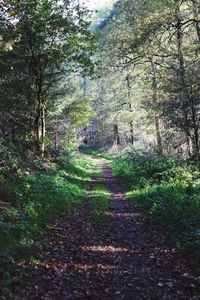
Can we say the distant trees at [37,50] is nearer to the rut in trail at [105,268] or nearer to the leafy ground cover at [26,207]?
the leafy ground cover at [26,207]

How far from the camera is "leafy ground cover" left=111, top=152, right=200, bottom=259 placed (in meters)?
9.29

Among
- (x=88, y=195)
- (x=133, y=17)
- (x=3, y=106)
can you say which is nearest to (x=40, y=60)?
(x=3, y=106)

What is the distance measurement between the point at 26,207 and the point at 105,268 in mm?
3613

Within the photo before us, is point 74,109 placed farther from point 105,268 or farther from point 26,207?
point 105,268

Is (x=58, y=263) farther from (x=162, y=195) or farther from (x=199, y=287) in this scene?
(x=162, y=195)

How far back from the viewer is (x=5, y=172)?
42.8ft

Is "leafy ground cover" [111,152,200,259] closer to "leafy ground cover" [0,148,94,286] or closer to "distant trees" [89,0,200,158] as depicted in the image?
"leafy ground cover" [0,148,94,286]

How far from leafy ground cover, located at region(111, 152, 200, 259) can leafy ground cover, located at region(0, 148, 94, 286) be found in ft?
9.66

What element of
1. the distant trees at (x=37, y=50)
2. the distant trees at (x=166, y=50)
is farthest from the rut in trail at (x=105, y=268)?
the distant trees at (x=166, y=50)

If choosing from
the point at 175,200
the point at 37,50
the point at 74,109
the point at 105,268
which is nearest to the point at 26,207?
the point at 105,268

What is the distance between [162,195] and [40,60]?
11825mm

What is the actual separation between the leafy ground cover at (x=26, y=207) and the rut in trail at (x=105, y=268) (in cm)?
32

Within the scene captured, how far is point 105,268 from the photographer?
26.1 ft

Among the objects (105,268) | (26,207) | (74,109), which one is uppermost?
(74,109)
